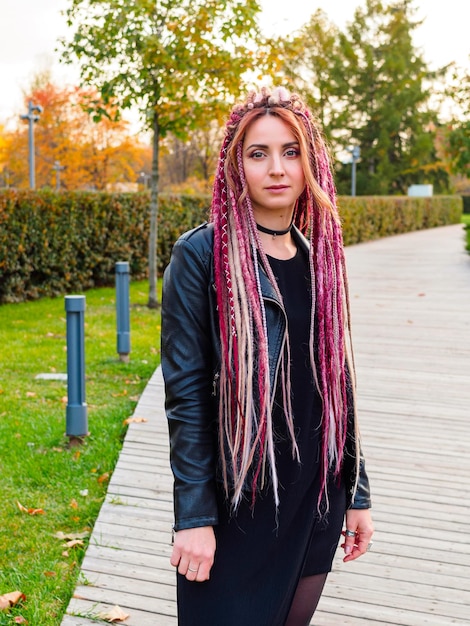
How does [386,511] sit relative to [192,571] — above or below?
below

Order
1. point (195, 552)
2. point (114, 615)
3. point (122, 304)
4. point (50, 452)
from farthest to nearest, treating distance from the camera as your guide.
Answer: point (122, 304), point (50, 452), point (114, 615), point (195, 552)

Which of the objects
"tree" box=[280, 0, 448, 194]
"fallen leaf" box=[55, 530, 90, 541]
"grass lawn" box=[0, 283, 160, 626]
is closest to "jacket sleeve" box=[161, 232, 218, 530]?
"grass lawn" box=[0, 283, 160, 626]

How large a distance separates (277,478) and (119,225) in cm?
1258

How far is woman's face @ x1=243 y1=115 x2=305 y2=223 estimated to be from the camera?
6.37 feet

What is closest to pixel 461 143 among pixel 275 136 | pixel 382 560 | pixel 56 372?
pixel 56 372

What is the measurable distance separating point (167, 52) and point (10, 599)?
8506 millimetres

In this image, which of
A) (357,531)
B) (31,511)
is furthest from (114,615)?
(357,531)

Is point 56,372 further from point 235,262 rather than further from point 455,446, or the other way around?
point 235,262

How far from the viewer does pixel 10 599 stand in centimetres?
331

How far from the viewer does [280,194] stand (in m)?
1.96

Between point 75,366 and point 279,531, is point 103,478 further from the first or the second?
point 279,531

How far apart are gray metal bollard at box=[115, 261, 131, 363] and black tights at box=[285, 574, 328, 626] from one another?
227 inches

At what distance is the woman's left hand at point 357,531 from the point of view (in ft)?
7.30

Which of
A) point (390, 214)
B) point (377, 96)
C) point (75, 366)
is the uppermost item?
point (377, 96)
